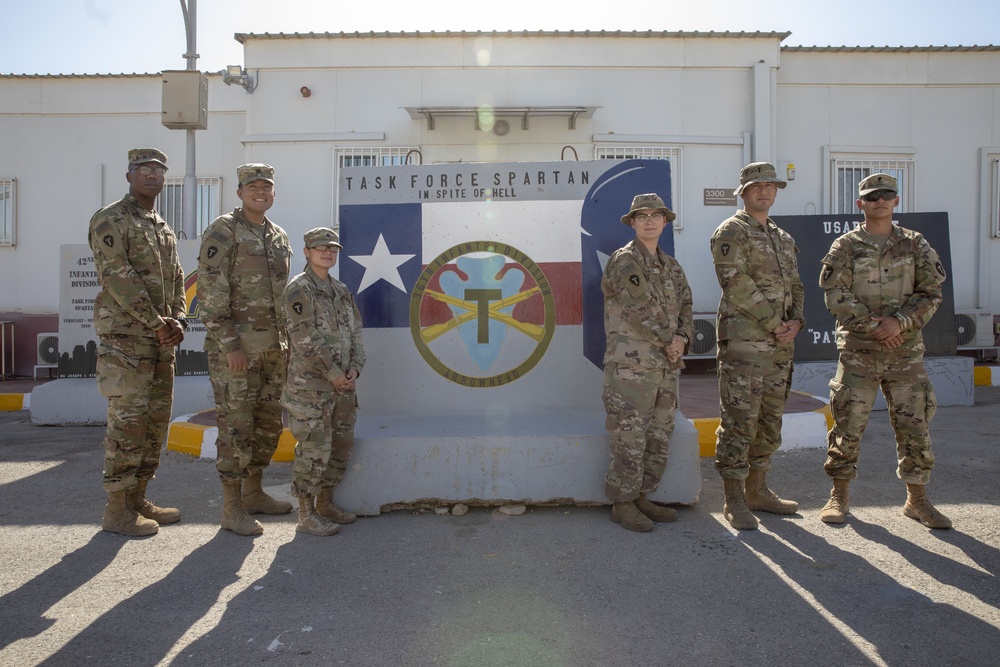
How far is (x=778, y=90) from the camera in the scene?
34.2 feet

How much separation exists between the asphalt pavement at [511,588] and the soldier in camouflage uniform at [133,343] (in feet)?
0.95

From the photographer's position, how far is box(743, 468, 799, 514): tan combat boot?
396 cm

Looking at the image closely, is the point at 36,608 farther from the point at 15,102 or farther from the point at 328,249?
the point at 15,102

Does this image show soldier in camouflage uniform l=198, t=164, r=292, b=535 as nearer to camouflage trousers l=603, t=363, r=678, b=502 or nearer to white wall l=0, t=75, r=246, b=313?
camouflage trousers l=603, t=363, r=678, b=502

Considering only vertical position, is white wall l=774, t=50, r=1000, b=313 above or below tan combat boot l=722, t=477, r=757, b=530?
above

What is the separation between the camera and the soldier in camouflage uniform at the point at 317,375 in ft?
12.0

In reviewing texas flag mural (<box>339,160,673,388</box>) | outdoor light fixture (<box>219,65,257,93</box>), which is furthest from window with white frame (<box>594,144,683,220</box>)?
texas flag mural (<box>339,160,673,388</box>)

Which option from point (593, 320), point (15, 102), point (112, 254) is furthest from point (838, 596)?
point (15, 102)

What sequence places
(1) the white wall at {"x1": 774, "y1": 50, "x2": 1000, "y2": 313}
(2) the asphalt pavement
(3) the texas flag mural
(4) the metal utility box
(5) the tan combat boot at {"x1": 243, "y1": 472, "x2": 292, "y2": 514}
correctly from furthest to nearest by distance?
(1) the white wall at {"x1": 774, "y1": 50, "x2": 1000, "y2": 313} < (4) the metal utility box < (3) the texas flag mural < (5) the tan combat boot at {"x1": 243, "y1": 472, "x2": 292, "y2": 514} < (2) the asphalt pavement

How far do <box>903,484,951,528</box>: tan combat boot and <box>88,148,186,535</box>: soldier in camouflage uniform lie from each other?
4175 mm

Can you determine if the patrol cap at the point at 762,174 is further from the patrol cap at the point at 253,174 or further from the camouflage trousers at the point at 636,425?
the patrol cap at the point at 253,174

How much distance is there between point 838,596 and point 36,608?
3302 mm

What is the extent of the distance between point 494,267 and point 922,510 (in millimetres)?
2870

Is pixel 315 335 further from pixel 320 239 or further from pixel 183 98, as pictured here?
pixel 183 98
